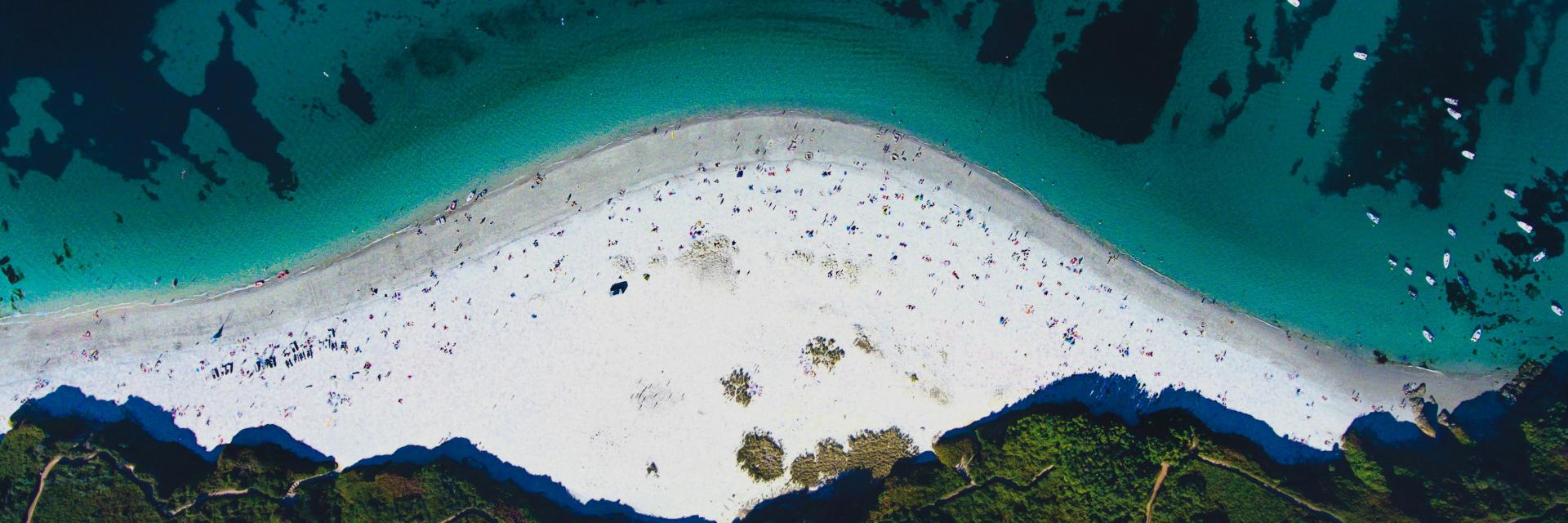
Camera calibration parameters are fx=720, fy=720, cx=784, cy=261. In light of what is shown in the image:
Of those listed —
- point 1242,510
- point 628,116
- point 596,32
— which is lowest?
point 1242,510

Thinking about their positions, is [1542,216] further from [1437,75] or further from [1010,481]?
[1010,481]

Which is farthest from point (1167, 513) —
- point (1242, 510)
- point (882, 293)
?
point (882, 293)

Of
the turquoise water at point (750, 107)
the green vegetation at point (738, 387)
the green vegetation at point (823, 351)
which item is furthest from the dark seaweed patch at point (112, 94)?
the green vegetation at point (823, 351)

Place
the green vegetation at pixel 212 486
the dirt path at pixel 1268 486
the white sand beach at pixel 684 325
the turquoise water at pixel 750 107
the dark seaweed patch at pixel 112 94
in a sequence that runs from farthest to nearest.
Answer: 1. the turquoise water at pixel 750 107
2. the dark seaweed patch at pixel 112 94
3. the white sand beach at pixel 684 325
4. the dirt path at pixel 1268 486
5. the green vegetation at pixel 212 486

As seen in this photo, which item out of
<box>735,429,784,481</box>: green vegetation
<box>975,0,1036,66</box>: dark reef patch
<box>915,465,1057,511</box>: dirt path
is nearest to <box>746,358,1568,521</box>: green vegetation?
<box>915,465,1057,511</box>: dirt path

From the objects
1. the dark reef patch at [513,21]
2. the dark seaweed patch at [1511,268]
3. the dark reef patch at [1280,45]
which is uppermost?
the dark reef patch at [513,21]

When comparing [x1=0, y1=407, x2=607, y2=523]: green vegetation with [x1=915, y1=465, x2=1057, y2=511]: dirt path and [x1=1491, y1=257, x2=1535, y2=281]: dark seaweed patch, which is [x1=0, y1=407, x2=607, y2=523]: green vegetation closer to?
[x1=915, y1=465, x2=1057, y2=511]: dirt path

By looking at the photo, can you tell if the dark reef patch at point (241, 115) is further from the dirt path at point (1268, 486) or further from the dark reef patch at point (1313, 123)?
the dark reef patch at point (1313, 123)

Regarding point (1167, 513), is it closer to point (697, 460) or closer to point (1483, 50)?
point (697, 460)
